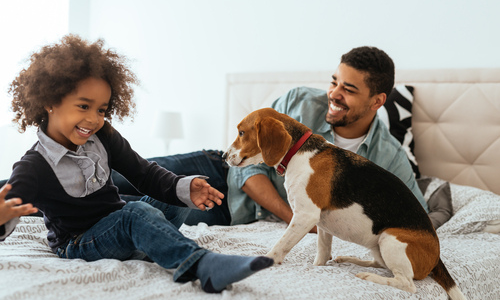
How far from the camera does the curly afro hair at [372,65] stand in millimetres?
2613

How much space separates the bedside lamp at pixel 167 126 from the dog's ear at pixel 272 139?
3.29m

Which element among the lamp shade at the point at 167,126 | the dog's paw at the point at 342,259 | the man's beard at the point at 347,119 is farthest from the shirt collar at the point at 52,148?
the lamp shade at the point at 167,126

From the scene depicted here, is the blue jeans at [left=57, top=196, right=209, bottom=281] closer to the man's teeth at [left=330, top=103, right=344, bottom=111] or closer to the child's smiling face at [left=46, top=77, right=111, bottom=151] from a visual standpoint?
the child's smiling face at [left=46, top=77, right=111, bottom=151]

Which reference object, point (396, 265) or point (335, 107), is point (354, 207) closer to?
point (396, 265)

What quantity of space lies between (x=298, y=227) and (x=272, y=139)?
1.16 feet

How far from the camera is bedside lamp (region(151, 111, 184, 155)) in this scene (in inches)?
191

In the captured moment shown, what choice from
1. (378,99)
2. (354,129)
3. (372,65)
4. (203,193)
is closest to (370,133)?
(354,129)

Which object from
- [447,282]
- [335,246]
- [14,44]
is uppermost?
[14,44]

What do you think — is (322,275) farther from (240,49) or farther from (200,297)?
(240,49)

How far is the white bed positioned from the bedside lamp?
1.04 m

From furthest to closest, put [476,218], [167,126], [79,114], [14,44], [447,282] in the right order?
[167,126]
[14,44]
[476,218]
[447,282]
[79,114]

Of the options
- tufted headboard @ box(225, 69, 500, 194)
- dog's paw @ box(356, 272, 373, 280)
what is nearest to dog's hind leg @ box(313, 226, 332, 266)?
dog's paw @ box(356, 272, 373, 280)

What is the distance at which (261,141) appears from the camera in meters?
1.71

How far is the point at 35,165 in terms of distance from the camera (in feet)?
5.04
